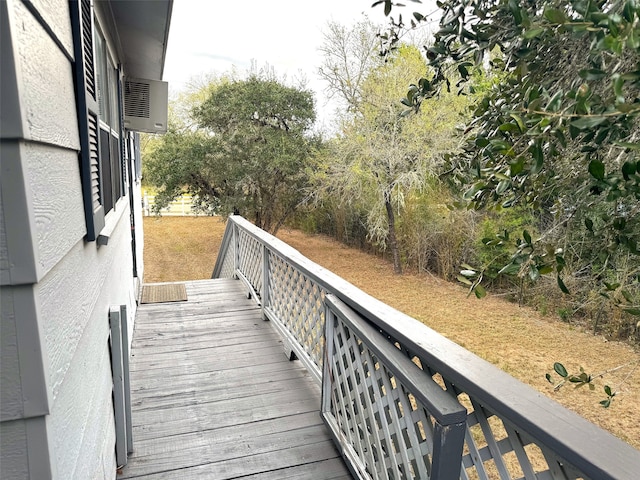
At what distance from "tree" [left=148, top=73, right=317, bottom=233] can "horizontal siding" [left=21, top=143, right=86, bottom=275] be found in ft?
32.0

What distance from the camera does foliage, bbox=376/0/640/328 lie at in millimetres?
823

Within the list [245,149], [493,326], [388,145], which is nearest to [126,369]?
[493,326]

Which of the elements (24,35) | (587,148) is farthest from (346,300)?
(24,35)

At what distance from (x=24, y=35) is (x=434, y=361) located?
123 centimetres

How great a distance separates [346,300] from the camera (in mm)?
1913

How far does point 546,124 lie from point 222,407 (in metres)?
2.33

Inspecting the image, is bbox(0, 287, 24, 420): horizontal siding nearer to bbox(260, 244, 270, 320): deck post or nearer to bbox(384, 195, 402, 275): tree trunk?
bbox(260, 244, 270, 320): deck post

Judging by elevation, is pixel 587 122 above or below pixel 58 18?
below

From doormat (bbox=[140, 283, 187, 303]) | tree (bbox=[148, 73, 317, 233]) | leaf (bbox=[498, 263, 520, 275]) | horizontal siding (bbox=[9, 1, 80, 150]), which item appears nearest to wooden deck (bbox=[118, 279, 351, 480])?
doormat (bbox=[140, 283, 187, 303])

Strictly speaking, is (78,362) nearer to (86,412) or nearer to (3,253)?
(86,412)

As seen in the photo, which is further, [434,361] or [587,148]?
[434,361]

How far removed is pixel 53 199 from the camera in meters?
0.77

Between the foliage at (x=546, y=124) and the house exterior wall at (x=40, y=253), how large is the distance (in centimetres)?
91

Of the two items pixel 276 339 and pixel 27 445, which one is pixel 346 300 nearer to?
pixel 27 445
